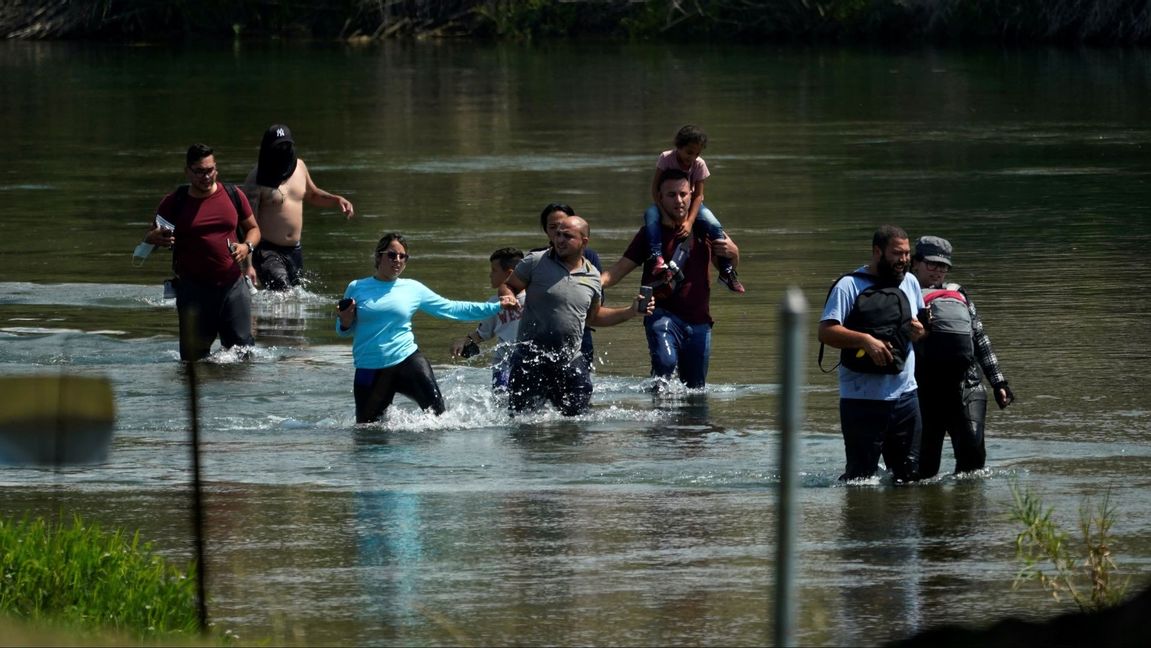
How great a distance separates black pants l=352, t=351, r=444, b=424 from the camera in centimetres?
1250

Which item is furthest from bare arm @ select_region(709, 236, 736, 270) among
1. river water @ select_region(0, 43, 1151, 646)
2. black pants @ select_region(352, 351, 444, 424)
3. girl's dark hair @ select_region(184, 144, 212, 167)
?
girl's dark hair @ select_region(184, 144, 212, 167)

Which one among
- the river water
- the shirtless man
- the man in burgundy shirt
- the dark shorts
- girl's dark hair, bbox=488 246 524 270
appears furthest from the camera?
the dark shorts

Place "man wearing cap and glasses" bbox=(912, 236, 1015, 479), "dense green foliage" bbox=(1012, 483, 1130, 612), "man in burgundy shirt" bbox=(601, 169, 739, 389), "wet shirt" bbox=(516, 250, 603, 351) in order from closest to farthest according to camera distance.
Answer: "dense green foliage" bbox=(1012, 483, 1130, 612) → "man wearing cap and glasses" bbox=(912, 236, 1015, 479) → "wet shirt" bbox=(516, 250, 603, 351) → "man in burgundy shirt" bbox=(601, 169, 739, 389)

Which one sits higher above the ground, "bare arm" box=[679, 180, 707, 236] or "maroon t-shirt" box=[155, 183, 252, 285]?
"bare arm" box=[679, 180, 707, 236]

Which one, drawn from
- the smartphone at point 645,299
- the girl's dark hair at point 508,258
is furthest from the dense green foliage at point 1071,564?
the girl's dark hair at point 508,258

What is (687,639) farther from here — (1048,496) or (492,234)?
(492,234)

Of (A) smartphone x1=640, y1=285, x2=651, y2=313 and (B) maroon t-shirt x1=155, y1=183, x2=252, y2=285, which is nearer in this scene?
(A) smartphone x1=640, y1=285, x2=651, y2=313

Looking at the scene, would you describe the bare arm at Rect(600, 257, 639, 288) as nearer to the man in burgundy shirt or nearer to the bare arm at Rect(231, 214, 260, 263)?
the man in burgundy shirt

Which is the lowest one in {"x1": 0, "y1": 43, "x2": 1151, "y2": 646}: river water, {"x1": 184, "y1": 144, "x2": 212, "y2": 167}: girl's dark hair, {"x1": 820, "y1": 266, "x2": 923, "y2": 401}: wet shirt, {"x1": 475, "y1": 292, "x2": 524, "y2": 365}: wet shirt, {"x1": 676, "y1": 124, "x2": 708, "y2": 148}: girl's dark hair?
{"x1": 0, "y1": 43, "x2": 1151, "y2": 646}: river water

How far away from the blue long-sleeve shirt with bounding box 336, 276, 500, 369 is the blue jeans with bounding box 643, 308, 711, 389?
151cm

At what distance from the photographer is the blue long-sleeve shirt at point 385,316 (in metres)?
12.4

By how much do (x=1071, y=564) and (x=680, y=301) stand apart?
235 inches

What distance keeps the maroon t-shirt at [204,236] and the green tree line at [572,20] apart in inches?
1697

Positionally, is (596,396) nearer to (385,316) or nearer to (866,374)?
(385,316)
